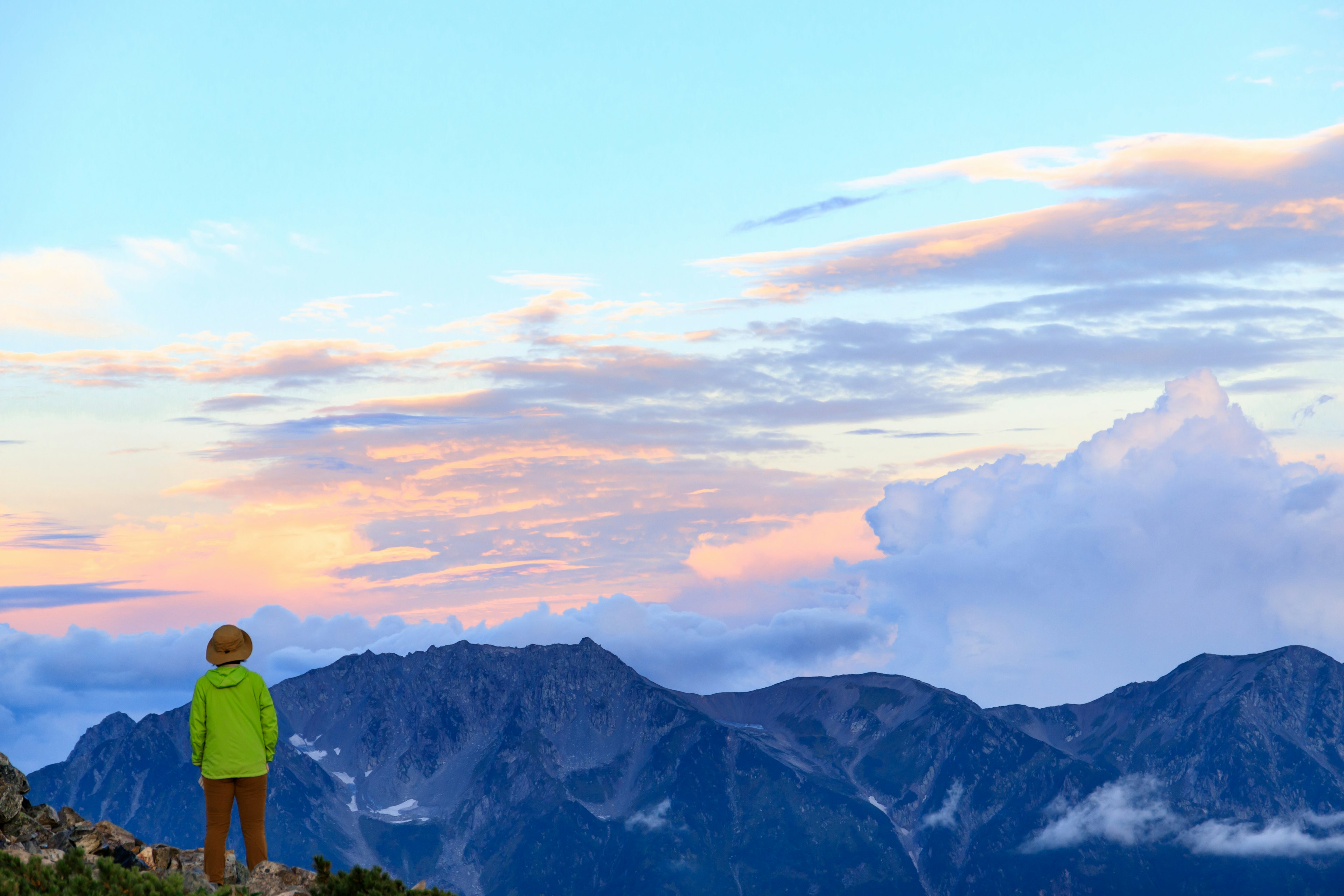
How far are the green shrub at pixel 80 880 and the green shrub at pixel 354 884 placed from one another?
291cm

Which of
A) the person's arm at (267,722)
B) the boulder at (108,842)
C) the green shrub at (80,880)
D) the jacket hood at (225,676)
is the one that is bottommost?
the boulder at (108,842)

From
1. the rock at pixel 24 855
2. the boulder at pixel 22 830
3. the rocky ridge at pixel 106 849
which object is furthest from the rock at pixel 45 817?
the rock at pixel 24 855

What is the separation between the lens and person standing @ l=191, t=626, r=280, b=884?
26.0 meters

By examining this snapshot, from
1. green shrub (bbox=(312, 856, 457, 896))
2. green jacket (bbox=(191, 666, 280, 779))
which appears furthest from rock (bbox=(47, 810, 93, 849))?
green shrub (bbox=(312, 856, 457, 896))

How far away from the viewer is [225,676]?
2602 centimetres

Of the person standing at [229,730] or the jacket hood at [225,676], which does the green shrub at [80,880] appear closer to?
the person standing at [229,730]

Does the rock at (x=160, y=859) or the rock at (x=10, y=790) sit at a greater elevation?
the rock at (x=10, y=790)

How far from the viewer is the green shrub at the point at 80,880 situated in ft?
81.1

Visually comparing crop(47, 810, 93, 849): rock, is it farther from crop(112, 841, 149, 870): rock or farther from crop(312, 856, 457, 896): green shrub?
crop(312, 856, 457, 896): green shrub

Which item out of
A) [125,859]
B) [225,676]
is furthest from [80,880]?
[225,676]

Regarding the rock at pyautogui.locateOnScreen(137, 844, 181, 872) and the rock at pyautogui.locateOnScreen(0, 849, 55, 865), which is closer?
the rock at pyautogui.locateOnScreen(0, 849, 55, 865)

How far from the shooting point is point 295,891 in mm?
26234

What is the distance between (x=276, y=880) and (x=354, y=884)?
2119 mm

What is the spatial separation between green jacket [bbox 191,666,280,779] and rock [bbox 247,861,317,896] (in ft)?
9.20
